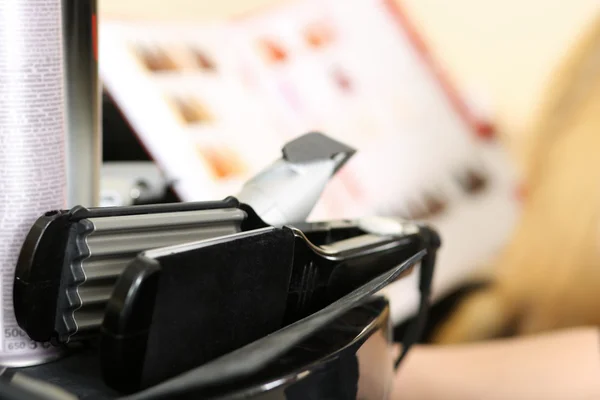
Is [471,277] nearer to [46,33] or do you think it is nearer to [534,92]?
[534,92]

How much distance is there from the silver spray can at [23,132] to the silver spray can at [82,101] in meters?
0.02

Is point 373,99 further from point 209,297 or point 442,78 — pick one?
point 209,297

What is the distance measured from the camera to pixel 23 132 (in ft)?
0.79

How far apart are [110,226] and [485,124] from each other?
0.63 meters

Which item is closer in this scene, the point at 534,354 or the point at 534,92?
the point at 534,354

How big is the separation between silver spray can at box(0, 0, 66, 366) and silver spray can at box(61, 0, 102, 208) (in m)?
0.02

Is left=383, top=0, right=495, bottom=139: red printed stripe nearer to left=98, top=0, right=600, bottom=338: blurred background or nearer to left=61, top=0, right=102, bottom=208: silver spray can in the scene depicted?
left=98, top=0, right=600, bottom=338: blurred background

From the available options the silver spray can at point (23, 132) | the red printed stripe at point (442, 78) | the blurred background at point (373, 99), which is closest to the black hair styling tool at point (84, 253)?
the silver spray can at point (23, 132)

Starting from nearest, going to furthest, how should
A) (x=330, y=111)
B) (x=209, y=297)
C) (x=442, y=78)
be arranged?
1. (x=209, y=297)
2. (x=330, y=111)
3. (x=442, y=78)

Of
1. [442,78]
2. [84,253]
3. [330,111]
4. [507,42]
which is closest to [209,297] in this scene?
[84,253]

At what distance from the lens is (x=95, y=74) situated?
28 centimetres

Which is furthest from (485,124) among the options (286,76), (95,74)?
(95,74)

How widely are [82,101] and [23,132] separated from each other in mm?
42

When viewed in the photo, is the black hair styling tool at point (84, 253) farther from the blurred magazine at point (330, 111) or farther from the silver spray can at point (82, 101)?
the blurred magazine at point (330, 111)
